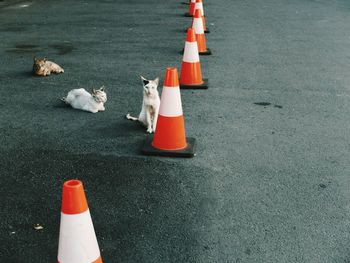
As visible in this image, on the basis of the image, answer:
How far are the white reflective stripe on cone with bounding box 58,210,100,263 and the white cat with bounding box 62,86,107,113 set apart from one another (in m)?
3.09

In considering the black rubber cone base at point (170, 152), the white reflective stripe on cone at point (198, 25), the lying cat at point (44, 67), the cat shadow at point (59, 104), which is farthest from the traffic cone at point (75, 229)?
the white reflective stripe on cone at point (198, 25)

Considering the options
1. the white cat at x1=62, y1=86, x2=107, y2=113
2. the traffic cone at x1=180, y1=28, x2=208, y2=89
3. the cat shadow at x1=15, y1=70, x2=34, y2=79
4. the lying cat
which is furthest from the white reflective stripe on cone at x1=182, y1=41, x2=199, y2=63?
the cat shadow at x1=15, y1=70, x2=34, y2=79

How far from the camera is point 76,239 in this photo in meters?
2.55

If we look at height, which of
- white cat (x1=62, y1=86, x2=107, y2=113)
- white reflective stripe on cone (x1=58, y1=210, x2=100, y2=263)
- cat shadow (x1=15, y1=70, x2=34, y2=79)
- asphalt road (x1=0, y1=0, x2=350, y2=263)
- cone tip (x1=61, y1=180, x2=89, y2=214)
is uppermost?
cone tip (x1=61, y1=180, x2=89, y2=214)

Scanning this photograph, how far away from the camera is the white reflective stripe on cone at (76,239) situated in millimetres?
2518

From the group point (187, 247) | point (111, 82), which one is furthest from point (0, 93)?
point (187, 247)

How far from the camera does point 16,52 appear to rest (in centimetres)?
851

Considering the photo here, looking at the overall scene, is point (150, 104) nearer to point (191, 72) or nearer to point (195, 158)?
point (195, 158)

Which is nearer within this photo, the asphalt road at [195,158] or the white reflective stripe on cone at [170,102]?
the asphalt road at [195,158]

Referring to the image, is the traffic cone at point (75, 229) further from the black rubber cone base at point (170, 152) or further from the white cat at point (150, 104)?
the white cat at point (150, 104)

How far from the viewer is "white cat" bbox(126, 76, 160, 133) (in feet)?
15.6

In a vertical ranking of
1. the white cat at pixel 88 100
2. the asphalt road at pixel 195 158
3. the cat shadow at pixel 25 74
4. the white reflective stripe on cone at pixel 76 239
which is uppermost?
the white reflective stripe on cone at pixel 76 239

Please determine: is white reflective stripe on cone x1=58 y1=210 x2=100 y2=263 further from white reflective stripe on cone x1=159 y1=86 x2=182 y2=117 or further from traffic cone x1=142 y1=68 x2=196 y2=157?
white reflective stripe on cone x1=159 y1=86 x2=182 y2=117

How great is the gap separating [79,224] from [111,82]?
445 centimetres
